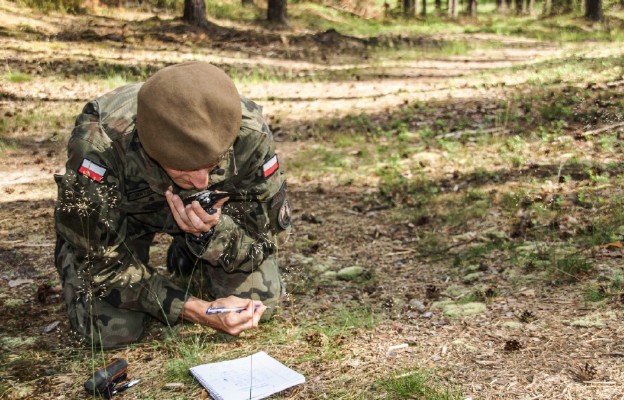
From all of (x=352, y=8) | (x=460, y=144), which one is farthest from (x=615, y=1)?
(x=460, y=144)

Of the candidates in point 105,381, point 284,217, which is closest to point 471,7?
point 284,217

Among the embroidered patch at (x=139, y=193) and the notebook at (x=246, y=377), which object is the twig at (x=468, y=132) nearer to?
the embroidered patch at (x=139, y=193)

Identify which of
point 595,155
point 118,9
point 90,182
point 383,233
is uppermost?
point 118,9

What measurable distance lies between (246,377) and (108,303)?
3.83 feet

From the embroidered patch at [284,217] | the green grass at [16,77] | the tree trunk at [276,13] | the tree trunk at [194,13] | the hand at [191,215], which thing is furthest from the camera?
the tree trunk at [276,13]

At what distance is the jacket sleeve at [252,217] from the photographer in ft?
12.9

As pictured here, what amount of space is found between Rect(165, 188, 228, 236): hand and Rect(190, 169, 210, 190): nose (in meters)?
0.10

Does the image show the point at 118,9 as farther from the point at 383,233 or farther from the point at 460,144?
the point at 383,233

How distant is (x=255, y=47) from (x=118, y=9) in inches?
181

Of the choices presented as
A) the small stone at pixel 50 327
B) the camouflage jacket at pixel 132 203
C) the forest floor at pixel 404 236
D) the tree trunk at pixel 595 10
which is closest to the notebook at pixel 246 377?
the forest floor at pixel 404 236

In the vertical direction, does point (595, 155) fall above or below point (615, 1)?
below

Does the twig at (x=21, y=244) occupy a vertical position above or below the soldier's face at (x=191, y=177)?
below

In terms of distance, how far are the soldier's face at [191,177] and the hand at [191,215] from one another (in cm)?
9

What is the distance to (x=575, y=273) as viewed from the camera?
4.40m
